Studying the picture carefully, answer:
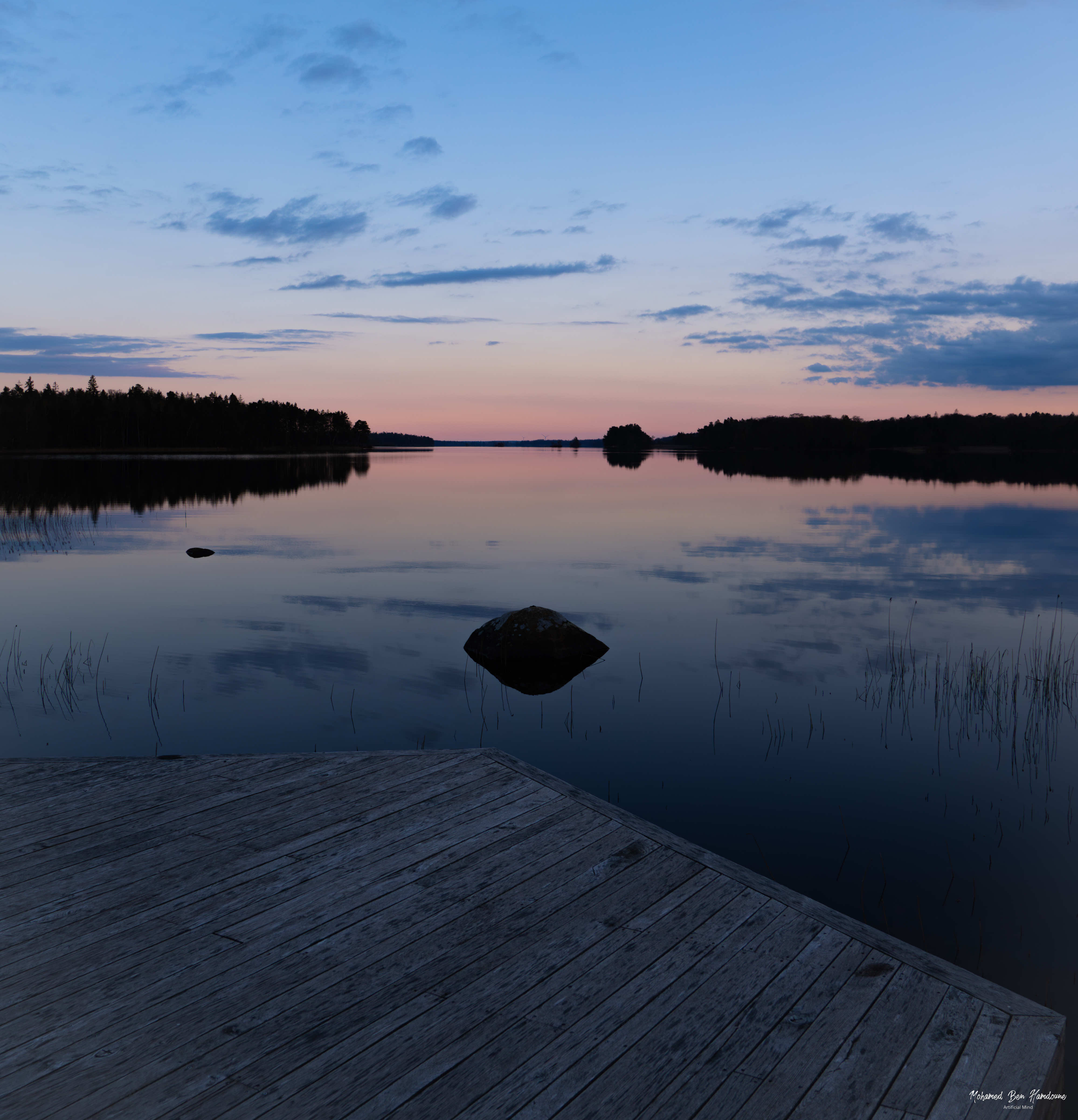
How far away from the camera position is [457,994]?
12.1ft

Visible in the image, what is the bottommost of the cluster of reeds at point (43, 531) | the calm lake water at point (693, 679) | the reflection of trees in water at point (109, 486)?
the calm lake water at point (693, 679)

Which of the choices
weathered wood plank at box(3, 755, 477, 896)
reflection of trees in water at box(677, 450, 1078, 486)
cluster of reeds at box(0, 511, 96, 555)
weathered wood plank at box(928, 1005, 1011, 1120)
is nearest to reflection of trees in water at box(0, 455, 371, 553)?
cluster of reeds at box(0, 511, 96, 555)

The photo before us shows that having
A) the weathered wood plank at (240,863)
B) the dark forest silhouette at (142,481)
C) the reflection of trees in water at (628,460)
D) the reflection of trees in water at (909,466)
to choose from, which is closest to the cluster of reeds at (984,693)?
the weathered wood plank at (240,863)

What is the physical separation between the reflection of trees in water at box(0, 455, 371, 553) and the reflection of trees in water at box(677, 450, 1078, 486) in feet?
147

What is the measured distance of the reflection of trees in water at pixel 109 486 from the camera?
102ft

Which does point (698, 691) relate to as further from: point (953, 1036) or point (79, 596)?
point (79, 596)

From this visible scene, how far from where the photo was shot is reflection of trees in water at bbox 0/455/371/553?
31.0 m

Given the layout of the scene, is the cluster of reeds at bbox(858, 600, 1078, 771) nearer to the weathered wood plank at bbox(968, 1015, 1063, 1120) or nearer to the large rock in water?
the large rock in water

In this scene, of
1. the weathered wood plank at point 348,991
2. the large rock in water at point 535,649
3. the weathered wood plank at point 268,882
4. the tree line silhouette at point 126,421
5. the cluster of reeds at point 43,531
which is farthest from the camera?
the tree line silhouette at point 126,421

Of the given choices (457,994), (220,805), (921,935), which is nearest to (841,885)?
(921,935)

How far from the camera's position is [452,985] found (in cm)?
374

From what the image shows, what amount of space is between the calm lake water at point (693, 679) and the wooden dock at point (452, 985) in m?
2.50

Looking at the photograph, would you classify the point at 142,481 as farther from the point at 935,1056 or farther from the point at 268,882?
the point at 935,1056

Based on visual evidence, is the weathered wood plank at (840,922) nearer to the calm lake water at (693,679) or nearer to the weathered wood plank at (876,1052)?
the weathered wood plank at (876,1052)
